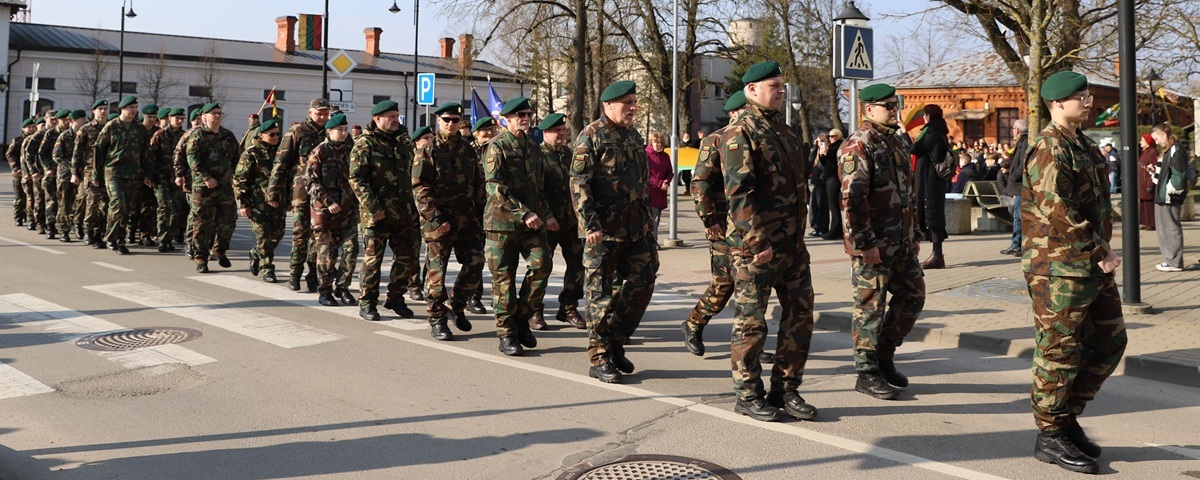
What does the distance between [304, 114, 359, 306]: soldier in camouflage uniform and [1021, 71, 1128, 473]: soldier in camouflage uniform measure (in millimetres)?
6552

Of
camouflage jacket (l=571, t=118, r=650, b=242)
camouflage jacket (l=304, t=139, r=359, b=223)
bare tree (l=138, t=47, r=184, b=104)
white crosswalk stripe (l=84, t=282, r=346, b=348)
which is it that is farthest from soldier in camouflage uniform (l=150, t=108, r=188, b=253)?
bare tree (l=138, t=47, r=184, b=104)

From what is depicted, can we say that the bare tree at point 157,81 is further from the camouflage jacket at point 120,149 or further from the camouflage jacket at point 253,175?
the camouflage jacket at point 253,175

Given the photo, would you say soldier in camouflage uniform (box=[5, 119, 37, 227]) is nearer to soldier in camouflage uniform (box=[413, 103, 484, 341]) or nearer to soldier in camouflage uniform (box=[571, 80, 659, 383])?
soldier in camouflage uniform (box=[413, 103, 484, 341])

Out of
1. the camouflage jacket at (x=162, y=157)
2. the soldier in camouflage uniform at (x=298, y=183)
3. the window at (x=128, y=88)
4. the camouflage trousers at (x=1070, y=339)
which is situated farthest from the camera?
the window at (x=128, y=88)

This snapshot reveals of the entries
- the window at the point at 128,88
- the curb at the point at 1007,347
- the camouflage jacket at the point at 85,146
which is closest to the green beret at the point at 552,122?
the curb at the point at 1007,347

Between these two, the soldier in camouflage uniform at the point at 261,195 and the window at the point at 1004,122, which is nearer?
the soldier in camouflage uniform at the point at 261,195

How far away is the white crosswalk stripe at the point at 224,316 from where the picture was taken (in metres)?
8.63

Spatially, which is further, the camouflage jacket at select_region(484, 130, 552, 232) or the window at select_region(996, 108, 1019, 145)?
the window at select_region(996, 108, 1019, 145)

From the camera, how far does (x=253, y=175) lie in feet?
40.2

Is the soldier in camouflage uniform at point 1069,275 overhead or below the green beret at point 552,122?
below

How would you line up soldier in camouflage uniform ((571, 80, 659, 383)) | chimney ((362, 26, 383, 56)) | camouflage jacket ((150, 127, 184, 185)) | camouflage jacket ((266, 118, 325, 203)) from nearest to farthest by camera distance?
soldier in camouflage uniform ((571, 80, 659, 383)), camouflage jacket ((266, 118, 325, 203)), camouflage jacket ((150, 127, 184, 185)), chimney ((362, 26, 383, 56))

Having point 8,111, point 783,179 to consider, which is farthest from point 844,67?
point 8,111

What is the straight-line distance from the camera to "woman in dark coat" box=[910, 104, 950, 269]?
12367mm

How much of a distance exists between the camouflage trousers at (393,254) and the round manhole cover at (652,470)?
4.62m
